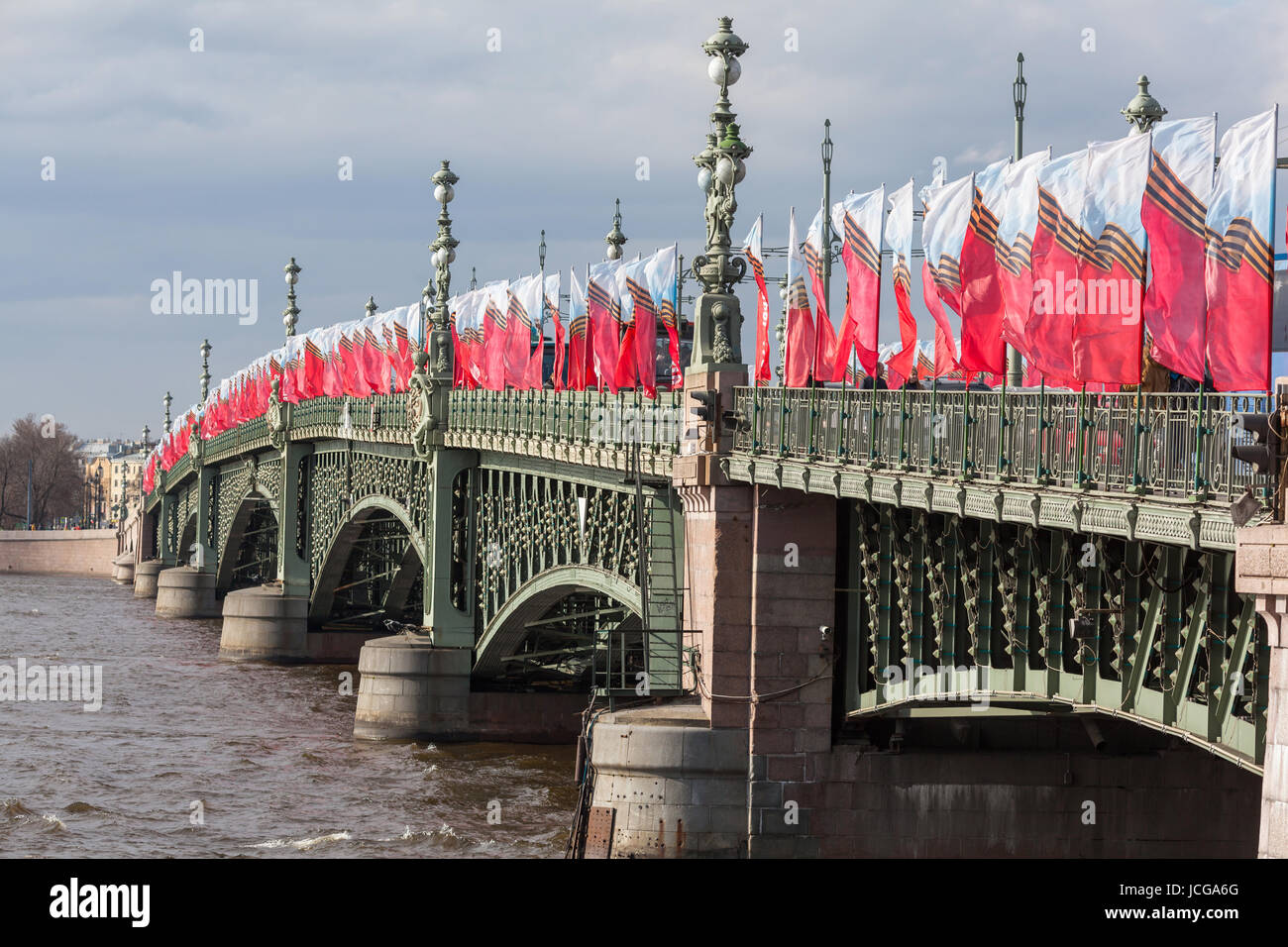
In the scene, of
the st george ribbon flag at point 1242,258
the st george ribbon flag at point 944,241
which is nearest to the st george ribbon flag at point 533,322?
the st george ribbon flag at point 944,241

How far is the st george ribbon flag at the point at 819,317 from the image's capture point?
2731 centimetres

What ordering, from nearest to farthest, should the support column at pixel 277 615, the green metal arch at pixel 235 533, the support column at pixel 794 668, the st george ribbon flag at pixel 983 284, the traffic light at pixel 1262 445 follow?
the traffic light at pixel 1262 445
the st george ribbon flag at pixel 983 284
the support column at pixel 794 668
the support column at pixel 277 615
the green metal arch at pixel 235 533

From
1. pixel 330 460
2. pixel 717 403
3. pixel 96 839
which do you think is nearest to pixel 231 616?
pixel 330 460

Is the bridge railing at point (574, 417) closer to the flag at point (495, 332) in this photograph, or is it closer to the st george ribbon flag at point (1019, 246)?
the flag at point (495, 332)

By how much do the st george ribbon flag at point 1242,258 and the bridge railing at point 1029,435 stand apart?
31 centimetres

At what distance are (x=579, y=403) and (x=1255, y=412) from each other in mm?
21573

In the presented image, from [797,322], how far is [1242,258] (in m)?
11.8

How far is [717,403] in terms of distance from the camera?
2909 cm

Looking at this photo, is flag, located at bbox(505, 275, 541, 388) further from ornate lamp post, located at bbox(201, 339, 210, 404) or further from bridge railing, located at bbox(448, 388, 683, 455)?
ornate lamp post, located at bbox(201, 339, 210, 404)

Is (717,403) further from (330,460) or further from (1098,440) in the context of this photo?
(330,460)

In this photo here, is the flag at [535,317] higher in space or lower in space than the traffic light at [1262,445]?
higher

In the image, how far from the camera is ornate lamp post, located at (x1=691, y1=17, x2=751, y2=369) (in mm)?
29031

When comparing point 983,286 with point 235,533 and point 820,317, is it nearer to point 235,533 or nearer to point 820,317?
point 820,317
